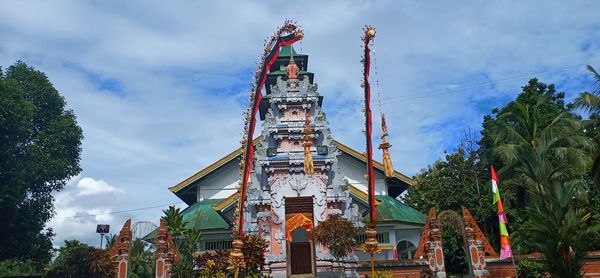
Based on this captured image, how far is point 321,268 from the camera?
19.4 meters

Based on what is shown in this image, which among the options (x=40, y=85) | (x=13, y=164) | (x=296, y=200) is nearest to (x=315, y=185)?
(x=296, y=200)

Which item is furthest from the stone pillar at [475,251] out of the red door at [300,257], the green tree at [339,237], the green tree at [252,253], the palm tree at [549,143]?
the green tree at [252,253]

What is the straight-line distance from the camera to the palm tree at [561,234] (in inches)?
562

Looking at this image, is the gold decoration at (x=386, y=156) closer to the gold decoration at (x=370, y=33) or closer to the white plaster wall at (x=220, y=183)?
the gold decoration at (x=370, y=33)

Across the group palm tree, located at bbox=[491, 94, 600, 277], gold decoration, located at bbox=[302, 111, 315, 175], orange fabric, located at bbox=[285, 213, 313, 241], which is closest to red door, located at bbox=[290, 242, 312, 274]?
orange fabric, located at bbox=[285, 213, 313, 241]

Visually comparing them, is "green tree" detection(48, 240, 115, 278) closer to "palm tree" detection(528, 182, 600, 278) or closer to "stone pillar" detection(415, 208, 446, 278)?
"stone pillar" detection(415, 208, 446, 278)

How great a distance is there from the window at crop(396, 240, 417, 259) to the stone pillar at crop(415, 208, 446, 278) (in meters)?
8.69

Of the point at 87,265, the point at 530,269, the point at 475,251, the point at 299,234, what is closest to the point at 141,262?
the point at 87,265

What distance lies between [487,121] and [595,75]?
47.6 ft

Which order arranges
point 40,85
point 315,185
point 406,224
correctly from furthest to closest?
point 40,85, point 406,224, point 315,185

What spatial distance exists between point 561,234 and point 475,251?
3695mm

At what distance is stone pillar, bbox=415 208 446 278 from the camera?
1731 cm

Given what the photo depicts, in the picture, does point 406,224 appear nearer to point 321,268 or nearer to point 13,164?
point 321,268

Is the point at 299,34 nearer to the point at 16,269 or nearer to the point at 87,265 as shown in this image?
the point at 87,265
